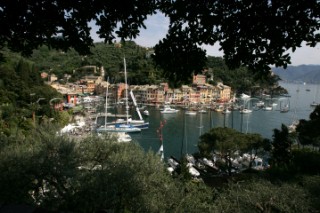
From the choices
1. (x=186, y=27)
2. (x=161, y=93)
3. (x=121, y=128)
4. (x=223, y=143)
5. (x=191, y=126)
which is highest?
(x=186, y=27)

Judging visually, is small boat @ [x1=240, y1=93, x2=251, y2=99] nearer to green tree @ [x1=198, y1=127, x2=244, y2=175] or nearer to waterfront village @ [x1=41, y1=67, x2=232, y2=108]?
waterfront village @ [x1=41, y1=67, x2=232, y2=108]

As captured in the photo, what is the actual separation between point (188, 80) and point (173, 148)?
21.1 m

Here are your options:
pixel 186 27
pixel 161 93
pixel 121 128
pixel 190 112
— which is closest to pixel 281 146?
pixel 186 27

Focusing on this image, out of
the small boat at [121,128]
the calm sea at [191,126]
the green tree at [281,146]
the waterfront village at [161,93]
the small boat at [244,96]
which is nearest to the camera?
the green tree at [281,146]

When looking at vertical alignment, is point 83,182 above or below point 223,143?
above

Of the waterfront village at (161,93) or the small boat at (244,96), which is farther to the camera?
the small boat at (244,96)

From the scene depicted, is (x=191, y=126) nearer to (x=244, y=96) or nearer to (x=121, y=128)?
(x=121, y=128)

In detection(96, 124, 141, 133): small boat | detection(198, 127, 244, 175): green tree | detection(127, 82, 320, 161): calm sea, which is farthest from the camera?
detection(96, 124, 141, 133): small boat

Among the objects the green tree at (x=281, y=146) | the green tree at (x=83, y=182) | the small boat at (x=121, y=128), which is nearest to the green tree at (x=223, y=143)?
the green tree at (x=281, y=146)

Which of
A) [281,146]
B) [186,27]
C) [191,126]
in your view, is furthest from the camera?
[191,126]

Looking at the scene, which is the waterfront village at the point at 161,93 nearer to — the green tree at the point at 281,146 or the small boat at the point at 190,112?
the small boat at the point at 190,112

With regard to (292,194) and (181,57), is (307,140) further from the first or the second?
(181,57)

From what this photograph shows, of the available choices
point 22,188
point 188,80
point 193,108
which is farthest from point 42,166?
point 193,108

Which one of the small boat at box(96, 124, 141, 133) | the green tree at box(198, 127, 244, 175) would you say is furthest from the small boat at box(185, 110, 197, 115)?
the green tree at box(198, 127, 244, 175)
